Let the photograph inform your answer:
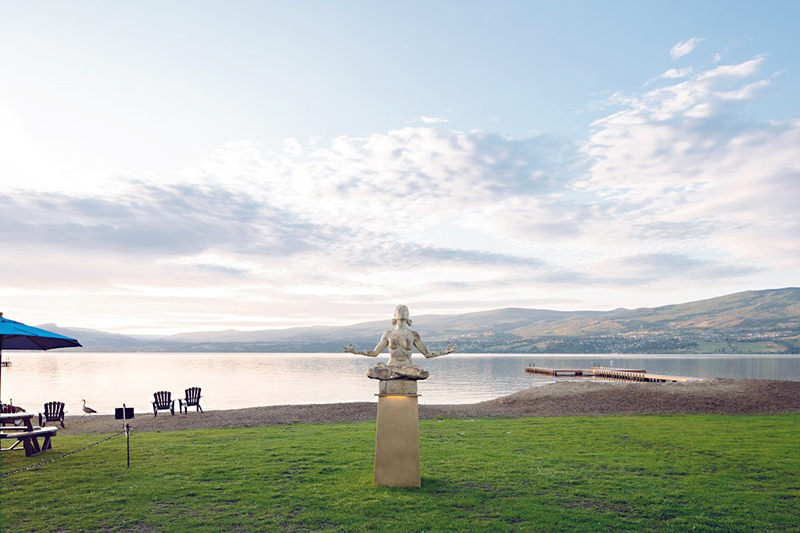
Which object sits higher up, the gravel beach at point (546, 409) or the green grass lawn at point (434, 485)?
the green grass lawn at point (434, 485)

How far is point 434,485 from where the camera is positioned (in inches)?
425

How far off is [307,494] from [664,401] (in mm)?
21818

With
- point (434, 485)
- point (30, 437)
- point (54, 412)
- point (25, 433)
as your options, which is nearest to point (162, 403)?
point (54, 412)

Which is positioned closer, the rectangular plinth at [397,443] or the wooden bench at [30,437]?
the rectangular plinth at [397,443]

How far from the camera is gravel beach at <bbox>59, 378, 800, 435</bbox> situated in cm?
2258

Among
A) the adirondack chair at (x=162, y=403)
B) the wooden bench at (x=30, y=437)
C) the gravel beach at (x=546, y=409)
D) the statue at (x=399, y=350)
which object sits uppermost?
the statue at (x=399, y=350)

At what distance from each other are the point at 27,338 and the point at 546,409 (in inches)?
800

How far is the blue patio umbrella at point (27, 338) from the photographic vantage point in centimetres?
1370

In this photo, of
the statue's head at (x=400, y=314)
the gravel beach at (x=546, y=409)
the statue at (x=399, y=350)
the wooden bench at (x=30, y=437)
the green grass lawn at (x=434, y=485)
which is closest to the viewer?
the green grass lawn at (x=434, y=485)

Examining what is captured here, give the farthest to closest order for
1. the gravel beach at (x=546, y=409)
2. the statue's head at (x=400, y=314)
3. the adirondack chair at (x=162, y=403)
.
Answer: the adirondack chair at (x=162, y=403) < the gravel beach at (x=546, y=409) < the statue's head at (x=400, y=314)

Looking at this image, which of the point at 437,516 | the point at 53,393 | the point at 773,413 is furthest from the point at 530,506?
the point at 53,393

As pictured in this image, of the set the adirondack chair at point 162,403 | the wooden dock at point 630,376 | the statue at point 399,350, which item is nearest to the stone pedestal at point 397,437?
the statue at point 399,350

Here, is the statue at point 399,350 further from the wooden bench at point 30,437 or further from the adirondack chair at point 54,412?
the adirondack chair at point 54,412

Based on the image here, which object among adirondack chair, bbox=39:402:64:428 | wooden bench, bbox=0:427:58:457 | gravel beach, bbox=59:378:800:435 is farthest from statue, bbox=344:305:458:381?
adirondack chair, bbox=39:402:64:428
